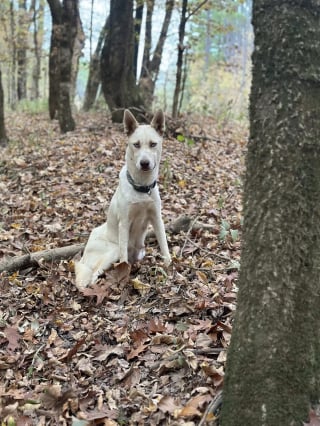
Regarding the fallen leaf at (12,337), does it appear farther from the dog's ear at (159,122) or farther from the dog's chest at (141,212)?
the dog's ear at (159,122)

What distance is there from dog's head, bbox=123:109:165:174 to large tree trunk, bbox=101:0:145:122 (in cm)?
663

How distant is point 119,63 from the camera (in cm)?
1229

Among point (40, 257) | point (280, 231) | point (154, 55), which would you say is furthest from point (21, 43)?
point (280, 231)

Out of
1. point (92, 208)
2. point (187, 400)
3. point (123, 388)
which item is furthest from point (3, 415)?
point (92, 208)

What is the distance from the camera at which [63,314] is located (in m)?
4.57

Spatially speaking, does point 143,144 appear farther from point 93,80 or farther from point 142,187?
point 93,80

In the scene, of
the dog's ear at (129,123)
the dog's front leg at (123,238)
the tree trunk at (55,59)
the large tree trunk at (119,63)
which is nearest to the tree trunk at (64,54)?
the tree trunk at (55,59)

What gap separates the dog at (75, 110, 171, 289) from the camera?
16.7ft

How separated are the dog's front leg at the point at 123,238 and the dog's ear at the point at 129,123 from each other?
1.00m

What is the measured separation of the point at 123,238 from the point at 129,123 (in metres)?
1.30

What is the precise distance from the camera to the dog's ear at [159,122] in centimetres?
520

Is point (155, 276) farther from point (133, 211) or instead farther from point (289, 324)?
point (289, 324)

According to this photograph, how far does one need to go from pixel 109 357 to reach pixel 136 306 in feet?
2.71

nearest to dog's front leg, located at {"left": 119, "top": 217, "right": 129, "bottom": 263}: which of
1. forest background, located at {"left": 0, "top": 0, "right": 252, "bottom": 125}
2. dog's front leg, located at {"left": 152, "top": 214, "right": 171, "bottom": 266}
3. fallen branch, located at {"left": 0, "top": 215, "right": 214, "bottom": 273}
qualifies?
dog's front leg, located at {"left": 152, "top": 214, "right": 171, "bottom": 266}
